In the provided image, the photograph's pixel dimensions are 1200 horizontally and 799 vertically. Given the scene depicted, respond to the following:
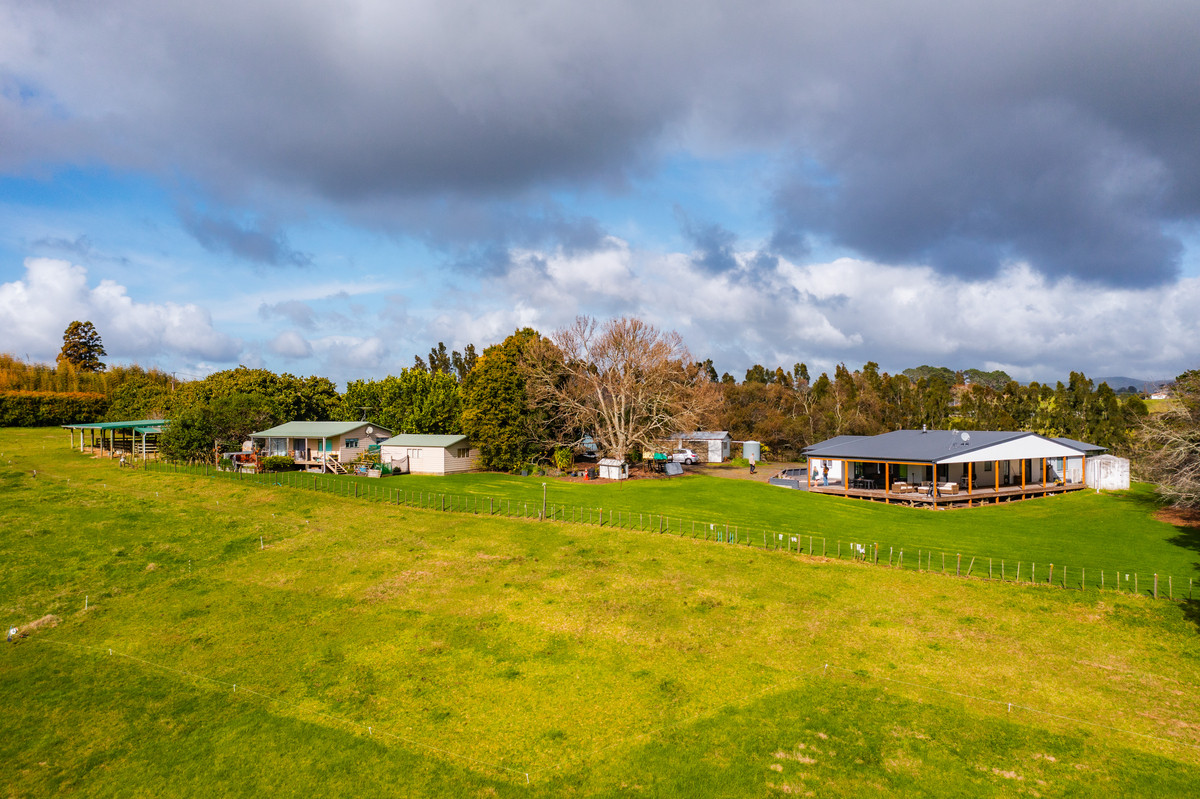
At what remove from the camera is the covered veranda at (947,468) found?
4209cm

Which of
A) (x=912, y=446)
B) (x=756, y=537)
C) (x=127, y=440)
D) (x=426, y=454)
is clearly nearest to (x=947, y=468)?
(x=912, y=446)

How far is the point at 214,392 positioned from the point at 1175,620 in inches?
3067

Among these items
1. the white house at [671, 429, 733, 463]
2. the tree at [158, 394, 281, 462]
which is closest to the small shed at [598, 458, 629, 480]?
the white house at [671, 429, 733, 463]

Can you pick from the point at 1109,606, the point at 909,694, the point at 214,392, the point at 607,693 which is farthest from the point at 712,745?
the point at 214,392

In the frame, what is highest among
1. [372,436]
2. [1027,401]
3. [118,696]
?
[1027,401]

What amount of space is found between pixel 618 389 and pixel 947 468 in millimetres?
28777

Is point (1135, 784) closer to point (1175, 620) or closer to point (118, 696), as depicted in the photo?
point (1175, 620)

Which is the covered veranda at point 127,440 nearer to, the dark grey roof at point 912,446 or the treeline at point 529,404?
the treeline at point 529,404

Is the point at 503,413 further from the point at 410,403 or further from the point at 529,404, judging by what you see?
the point at 410,403

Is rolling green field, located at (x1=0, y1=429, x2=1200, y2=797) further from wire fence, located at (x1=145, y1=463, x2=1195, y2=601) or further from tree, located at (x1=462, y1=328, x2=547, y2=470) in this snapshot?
tree, located at (x1=462, y1=328, x2=547, y2=470)

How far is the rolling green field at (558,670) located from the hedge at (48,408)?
60983mm

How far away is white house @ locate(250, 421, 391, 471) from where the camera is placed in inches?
2032

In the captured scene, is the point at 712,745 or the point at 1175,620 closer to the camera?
the point at 712,745

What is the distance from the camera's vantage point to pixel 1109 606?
2153cm
